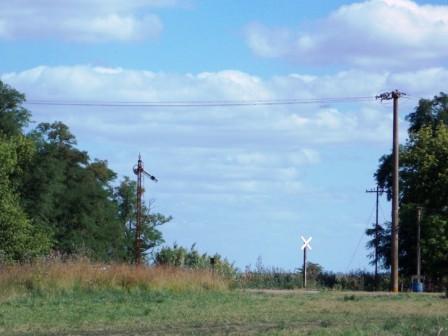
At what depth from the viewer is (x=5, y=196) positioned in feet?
196

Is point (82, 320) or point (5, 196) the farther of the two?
point (5, 196)

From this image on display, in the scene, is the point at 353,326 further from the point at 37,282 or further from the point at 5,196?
the point at 5,196

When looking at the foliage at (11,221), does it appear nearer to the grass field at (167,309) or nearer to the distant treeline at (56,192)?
the distant treeline at (56,192)

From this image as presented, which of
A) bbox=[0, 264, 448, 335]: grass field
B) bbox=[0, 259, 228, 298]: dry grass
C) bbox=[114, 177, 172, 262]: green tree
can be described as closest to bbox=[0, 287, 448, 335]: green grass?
bbox=[0, 264, 448, 335]: grass field

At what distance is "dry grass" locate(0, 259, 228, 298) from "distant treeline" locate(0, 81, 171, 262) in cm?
2402

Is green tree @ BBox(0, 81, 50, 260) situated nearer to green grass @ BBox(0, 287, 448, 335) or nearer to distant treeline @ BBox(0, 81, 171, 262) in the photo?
distant treeline @ BBox(0, 81, 171, 262)

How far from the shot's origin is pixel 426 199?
214 feet

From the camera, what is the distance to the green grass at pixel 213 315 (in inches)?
771

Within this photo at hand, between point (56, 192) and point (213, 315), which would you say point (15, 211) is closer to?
point (56, 192)

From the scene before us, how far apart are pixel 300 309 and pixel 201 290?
11.5m

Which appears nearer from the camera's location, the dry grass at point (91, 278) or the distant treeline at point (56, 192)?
the dry grass at point (91, 278)

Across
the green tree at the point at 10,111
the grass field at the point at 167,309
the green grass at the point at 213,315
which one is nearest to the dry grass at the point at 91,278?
the grass field at the point at 167,309

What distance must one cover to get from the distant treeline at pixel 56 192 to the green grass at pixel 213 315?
31.5 m

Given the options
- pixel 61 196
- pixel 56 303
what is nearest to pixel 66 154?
pixel 61 196
